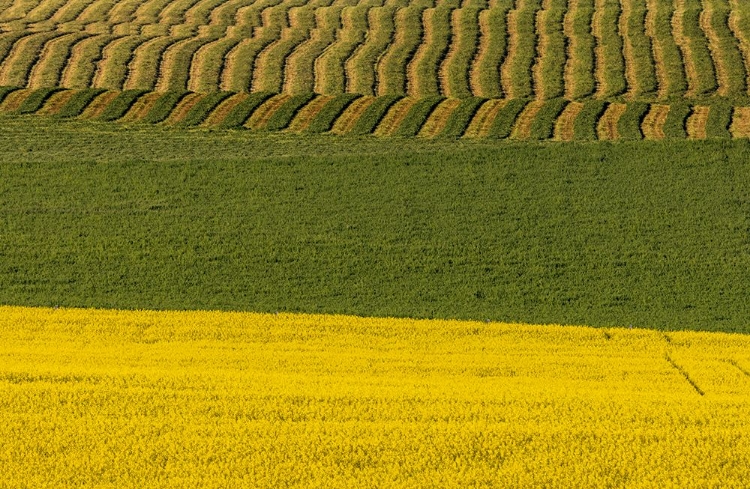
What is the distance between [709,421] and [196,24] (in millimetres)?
40754

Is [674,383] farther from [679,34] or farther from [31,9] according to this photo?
[31,9]

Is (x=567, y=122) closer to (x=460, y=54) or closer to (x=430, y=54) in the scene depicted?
(x=460, y=54)

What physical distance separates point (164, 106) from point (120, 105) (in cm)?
140

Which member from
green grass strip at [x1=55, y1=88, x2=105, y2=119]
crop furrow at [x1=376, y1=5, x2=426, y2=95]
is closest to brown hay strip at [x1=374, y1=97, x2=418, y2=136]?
crop furrow at [x1=376, y1=5, x2=426, y2=95]

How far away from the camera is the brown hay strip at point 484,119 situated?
3600 cm

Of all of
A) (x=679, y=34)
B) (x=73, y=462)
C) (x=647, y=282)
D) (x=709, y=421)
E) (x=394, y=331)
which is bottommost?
(x=679, y=34)

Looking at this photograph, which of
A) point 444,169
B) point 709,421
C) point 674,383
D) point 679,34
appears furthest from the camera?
point 679,34

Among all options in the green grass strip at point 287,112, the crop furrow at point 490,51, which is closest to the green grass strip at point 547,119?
the crop furrow at point 490,51

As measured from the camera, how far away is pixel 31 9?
53188mm

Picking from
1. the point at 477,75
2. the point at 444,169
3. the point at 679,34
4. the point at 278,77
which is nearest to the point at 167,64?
the point at 278,77

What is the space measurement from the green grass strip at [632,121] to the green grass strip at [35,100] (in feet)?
58.6

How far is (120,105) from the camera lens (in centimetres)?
3884

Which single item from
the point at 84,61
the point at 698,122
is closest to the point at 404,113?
the point at 698,122

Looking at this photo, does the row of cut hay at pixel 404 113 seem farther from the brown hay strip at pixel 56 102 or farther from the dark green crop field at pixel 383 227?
the dark green crop field at pixel 383 227
